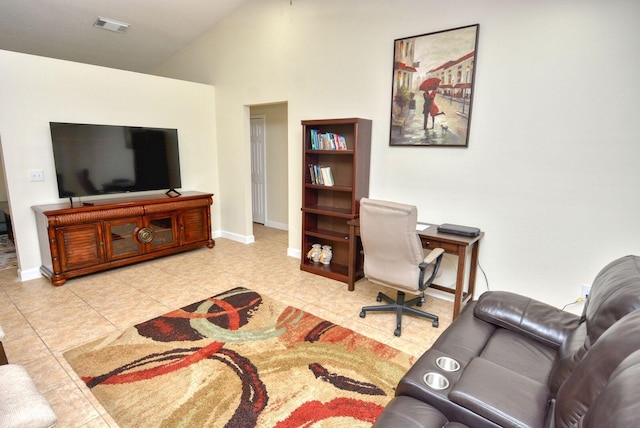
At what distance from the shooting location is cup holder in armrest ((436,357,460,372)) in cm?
146

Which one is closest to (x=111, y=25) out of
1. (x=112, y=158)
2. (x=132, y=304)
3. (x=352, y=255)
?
(x=112, y=158)

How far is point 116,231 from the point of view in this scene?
152 inches

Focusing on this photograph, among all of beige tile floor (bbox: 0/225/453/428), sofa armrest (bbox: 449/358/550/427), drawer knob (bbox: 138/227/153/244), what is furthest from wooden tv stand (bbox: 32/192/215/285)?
sofa armrest (bbox: 449/358/550/427)

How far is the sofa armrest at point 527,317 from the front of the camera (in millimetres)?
1753

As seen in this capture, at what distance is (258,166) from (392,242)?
4367 millimetres

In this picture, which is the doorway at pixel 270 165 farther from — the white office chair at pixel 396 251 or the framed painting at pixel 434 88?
the white office chair at pixel 396 251

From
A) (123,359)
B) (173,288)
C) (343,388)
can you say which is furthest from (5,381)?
(173,288)

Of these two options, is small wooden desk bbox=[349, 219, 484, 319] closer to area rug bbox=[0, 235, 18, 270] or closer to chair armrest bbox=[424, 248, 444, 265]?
chair armrest bbox=[424, 248, 444, 265]

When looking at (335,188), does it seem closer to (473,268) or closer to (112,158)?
(473,268)

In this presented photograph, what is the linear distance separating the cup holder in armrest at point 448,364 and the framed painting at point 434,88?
6.90ft

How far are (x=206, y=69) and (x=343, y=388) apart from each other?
4.92 m

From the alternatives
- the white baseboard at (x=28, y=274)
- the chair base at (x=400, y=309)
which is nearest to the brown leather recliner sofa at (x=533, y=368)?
the chair base at (x=400, y=309)

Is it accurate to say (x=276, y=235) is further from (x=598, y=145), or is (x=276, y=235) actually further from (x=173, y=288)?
(x=598, y=145)

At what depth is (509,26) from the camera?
2.71m
